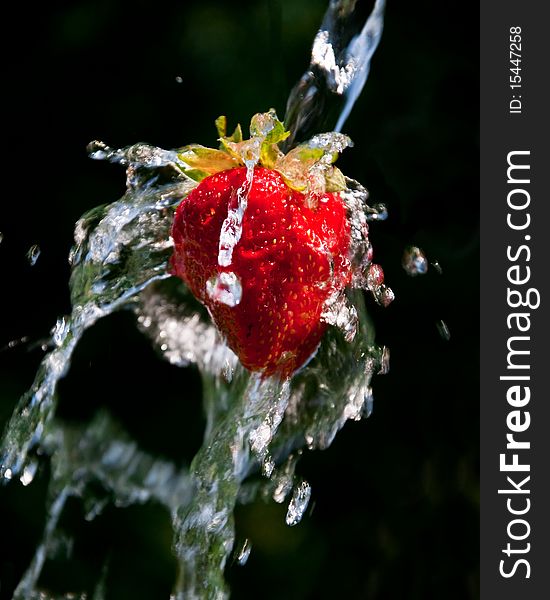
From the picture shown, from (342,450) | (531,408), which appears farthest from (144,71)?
(531,408)

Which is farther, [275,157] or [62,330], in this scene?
[62,330]

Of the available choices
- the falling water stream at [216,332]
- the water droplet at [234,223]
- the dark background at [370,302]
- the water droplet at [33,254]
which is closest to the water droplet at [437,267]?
the dark background at [370,302]

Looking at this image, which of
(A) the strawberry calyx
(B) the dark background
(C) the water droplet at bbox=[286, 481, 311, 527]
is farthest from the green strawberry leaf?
(B) the dark background

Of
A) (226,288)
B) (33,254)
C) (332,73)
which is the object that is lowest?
(226,288)

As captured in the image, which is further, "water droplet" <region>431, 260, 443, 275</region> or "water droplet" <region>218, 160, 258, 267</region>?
"water droplet" <region>431, 260, 443, 275</region>

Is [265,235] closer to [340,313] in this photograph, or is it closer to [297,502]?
[340,313]

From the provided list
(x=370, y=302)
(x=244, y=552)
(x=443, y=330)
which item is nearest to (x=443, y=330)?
(x=443, y=330)

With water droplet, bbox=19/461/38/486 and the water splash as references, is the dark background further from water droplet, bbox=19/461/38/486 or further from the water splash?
the water splash

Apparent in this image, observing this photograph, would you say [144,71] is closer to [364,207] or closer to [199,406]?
[199,406]
